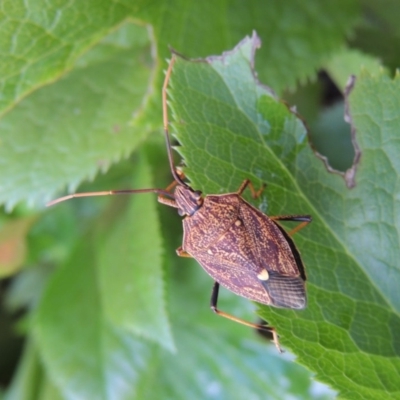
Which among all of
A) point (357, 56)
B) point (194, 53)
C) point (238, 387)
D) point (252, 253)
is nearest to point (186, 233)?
point (252, 253)

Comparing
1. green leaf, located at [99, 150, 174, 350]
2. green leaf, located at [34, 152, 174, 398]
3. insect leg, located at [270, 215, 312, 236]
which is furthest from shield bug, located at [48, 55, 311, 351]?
green leaf, located at [34, 152, 174, 398]

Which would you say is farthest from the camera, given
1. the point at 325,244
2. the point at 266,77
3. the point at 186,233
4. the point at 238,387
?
the point at 238,387

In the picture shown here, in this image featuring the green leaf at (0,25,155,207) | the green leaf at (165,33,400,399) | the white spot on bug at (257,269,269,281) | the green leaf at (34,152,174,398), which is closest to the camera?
the green leaf at (165,33,400,399)

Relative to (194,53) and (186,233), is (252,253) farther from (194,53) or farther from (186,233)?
(194,53)

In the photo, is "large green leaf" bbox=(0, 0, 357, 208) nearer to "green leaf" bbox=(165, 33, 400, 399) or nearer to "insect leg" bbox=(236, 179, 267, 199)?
"green leaf" bbox=(165, 33, 400, 399)

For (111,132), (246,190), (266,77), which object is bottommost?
(246,190)

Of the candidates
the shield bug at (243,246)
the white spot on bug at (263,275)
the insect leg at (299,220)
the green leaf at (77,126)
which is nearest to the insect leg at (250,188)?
the shield bug at (243,246)
